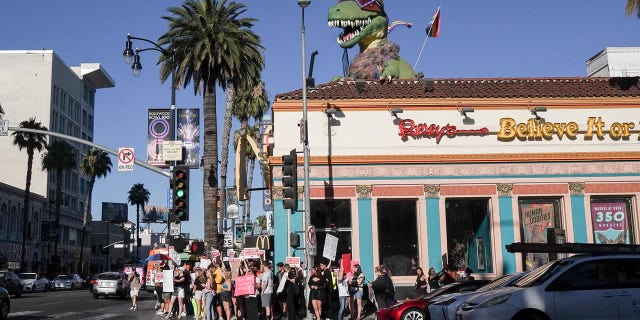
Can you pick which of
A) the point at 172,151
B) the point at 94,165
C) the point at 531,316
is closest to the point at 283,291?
the point at 172,151

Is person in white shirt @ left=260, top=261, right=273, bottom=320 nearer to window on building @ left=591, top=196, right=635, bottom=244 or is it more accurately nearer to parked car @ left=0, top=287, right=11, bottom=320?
parked car @ left=0, top=287, right=11, bottom=320

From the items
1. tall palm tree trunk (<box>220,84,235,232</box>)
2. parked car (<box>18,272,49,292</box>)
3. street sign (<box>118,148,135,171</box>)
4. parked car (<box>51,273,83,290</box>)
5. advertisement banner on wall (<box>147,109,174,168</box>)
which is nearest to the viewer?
street sign (<box>118,148,135,171</box>)

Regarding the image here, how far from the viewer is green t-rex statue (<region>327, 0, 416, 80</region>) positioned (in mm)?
31078

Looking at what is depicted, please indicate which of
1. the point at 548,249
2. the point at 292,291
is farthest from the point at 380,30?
the point at 548,249

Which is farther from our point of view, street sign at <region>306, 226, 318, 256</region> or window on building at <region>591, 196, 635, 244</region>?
window on building at <region>591, 196, 635, 244</region>

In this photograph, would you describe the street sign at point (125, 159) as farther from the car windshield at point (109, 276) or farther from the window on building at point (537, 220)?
the car windshield at point (109, 276)

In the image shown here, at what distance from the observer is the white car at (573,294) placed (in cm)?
1045

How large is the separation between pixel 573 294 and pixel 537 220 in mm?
15218

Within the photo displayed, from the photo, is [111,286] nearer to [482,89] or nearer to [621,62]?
[482,89]

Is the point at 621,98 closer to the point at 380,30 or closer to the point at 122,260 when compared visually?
the point at 380,30

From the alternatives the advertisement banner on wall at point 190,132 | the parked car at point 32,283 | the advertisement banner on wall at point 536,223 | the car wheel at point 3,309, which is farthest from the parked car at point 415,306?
the parked car at point 32,283

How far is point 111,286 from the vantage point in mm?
35188

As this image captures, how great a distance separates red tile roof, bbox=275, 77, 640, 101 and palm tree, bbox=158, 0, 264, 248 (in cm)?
287

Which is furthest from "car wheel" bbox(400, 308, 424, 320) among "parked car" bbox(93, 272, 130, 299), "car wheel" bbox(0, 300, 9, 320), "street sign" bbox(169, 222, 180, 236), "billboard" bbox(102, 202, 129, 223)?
"billboard" bbox(102, 202, 129, 223)
